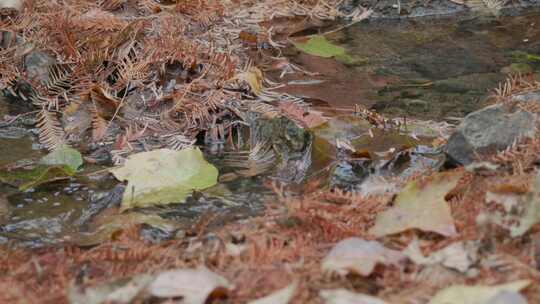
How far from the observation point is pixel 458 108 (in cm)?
280

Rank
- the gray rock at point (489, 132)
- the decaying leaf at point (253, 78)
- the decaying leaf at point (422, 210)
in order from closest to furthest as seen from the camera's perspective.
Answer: the decaying leaf at point (422, 210)
the gray rock at point (489, 132)
the decaying leaf at point (253, 78)

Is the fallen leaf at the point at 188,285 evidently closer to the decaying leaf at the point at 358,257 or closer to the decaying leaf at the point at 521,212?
the decaying leaf at the point at 358,257

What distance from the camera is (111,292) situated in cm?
131

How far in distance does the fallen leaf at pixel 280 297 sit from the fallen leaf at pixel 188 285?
0.26ft

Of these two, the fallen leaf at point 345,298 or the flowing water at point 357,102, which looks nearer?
the fallen leaf at point 345,298

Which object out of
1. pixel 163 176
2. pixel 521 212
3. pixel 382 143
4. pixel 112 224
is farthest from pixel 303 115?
pixel 521 212

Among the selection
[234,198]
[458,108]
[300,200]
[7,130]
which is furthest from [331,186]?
[7,130]

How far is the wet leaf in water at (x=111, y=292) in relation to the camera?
129 centimetres

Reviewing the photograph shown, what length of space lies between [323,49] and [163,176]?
1.55 metres

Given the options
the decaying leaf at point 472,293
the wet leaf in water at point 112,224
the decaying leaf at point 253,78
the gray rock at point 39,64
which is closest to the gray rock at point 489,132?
the decaying leaf at point 472,293

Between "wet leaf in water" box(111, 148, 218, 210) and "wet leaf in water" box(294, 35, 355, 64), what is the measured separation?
1.33m

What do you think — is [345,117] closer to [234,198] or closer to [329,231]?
[234,198]

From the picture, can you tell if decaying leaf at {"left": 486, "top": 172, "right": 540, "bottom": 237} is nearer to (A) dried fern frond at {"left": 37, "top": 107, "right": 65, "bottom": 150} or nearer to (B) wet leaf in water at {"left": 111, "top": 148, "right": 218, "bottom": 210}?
(B) wet leaf in water at {"left": 111, "top": 148, "right": 218, "bottom": 210}

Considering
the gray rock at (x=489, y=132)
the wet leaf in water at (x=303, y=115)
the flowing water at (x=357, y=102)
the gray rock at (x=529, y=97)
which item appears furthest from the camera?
the wet leaf in water at (x=303, y=115)
